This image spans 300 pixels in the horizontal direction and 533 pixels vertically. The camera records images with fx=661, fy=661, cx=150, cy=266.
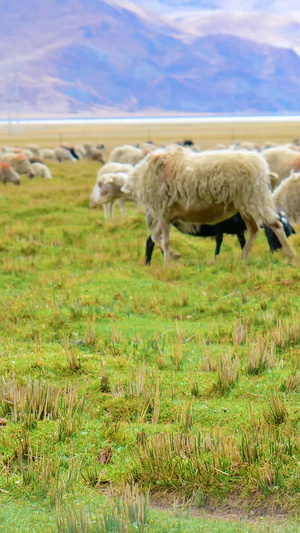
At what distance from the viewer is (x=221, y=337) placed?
633 cm

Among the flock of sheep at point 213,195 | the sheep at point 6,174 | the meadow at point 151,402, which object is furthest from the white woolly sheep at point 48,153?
the meadow at point 151,402

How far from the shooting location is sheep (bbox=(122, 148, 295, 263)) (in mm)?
10133

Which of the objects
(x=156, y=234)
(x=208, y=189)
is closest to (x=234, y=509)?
(x=208, y=189)

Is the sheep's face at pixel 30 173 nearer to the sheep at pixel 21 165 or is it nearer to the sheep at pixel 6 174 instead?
the sheep at pixel 21 165

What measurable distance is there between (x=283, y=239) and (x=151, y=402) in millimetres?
6287

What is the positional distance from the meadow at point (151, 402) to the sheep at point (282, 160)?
23.3 feet

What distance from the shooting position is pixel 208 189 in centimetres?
1025

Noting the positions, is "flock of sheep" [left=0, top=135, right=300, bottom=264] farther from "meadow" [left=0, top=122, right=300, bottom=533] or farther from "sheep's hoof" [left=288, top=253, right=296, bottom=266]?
"meadow" [left=0, top=122, right=300, bottom=533]

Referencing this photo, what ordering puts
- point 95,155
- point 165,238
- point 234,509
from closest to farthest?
point 234,509 < point 165,238 < point 95,155

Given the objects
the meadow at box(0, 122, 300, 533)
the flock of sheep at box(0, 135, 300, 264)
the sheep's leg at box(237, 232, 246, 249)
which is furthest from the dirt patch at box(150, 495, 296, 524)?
the sheep's leg at box(237, 232, 246, 249)

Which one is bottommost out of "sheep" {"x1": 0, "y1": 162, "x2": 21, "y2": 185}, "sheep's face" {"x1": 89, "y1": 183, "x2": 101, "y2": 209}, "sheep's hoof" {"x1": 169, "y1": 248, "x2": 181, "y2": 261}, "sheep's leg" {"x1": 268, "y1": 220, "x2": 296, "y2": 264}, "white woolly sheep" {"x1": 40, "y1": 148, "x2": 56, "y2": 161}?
"white woolly sheep" {"x1": 40, "y1": 148, "x2": 56, "y2": 161}

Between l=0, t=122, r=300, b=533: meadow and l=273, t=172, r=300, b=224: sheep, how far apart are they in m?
2.83

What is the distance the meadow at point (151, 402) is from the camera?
323 centimetres

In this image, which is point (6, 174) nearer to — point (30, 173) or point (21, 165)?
point (30, 173)
